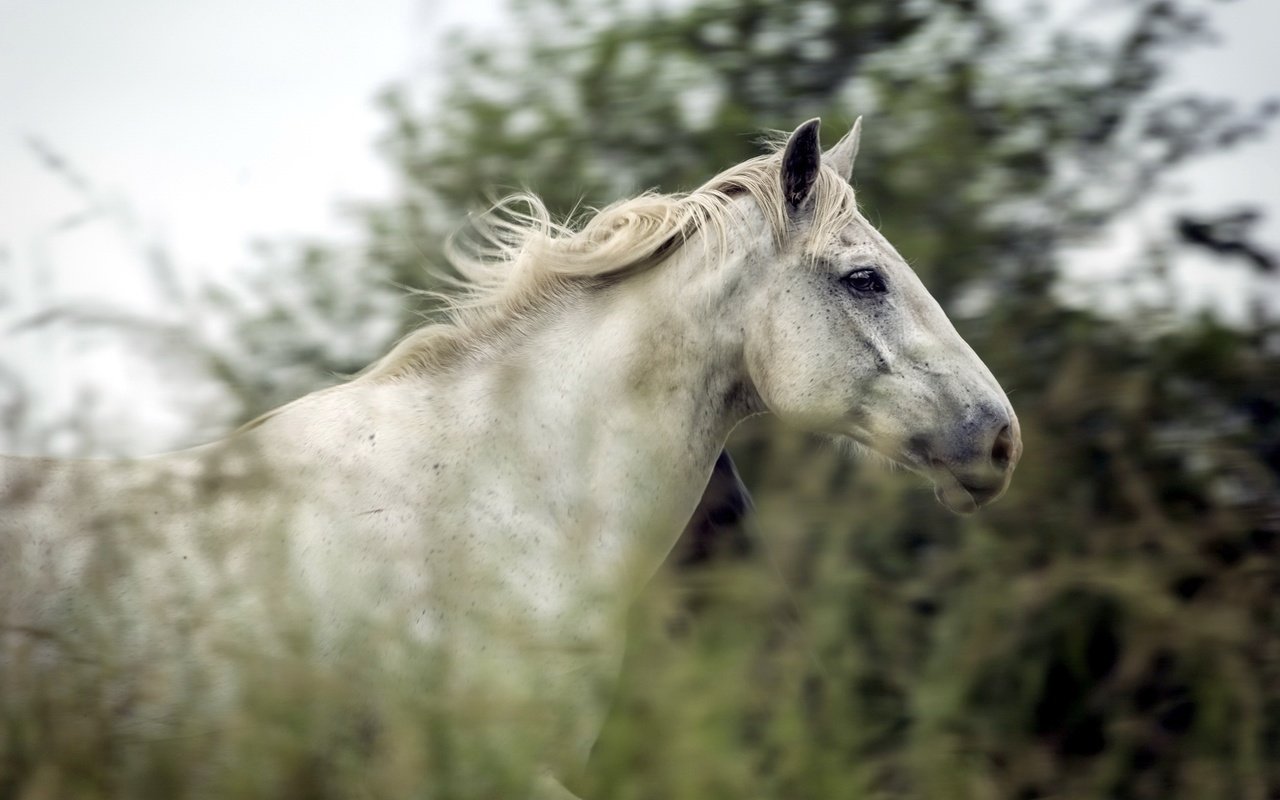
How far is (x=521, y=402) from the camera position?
3062 millimetres

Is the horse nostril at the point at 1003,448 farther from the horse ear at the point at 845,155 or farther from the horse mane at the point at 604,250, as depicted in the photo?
the horse ear at the point at 845,155

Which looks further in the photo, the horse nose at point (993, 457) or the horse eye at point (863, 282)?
the horse eye at point (863, 282)

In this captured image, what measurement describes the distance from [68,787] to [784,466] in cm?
143

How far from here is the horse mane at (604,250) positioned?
A: 3.14 meters

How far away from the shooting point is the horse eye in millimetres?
3070

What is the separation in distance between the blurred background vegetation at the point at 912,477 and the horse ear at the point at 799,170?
0.58 m

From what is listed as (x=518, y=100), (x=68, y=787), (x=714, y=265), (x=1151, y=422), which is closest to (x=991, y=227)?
(x=1151, y=422)

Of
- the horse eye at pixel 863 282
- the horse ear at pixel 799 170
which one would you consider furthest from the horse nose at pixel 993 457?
the horse ear at pixel 799 170

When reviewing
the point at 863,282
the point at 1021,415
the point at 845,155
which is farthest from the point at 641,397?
the point at 1021,415

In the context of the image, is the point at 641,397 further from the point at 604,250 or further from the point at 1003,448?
the point at 1003,448

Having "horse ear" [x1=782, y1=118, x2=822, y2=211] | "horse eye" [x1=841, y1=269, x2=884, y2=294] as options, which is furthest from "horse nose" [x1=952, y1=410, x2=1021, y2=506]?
"horse ear" [x1=782, y1=118, x2=822, y2=211]

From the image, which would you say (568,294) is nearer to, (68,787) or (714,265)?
(714,265)

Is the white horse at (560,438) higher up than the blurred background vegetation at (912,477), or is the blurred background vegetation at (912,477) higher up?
the white horse at (560,438)

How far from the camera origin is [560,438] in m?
3.03
